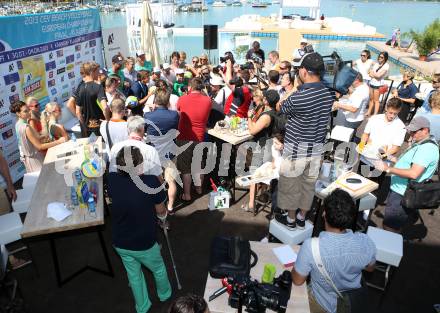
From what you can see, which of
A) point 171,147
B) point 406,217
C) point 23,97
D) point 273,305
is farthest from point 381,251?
point 23,97

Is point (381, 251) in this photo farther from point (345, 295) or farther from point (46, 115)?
point (46, 115)

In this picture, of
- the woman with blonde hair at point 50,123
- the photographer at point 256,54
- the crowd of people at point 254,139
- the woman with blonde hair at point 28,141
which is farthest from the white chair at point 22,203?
the photographer at point 256,54

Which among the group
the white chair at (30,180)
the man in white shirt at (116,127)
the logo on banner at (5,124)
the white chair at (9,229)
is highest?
the man in white shirt at (116,127)

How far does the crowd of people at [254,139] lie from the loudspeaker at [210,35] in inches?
139

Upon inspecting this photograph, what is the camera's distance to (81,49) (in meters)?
7.75

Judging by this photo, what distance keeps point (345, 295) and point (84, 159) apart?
3687 millimetres

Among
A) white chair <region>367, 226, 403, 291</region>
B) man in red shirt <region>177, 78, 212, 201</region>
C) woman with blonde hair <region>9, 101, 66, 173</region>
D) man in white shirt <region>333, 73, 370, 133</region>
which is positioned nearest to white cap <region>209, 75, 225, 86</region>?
man in red shirt <region>177, 78, 212, 201</region>

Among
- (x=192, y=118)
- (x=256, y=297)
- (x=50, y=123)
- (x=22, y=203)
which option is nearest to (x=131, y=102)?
(x=50, y=123)

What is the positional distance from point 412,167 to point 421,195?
1.21 ft

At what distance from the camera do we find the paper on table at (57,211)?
322 centimetres

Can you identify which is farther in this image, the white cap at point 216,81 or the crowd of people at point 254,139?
the white cap at point 216,81

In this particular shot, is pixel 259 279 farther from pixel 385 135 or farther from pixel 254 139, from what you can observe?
pixel 385 135

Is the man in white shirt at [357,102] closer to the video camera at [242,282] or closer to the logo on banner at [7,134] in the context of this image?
the video camera at [242,282]

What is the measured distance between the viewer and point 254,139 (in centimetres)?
511
